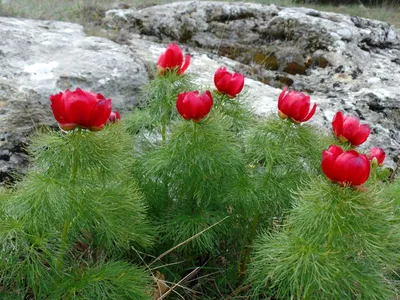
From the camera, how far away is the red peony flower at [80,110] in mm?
1161

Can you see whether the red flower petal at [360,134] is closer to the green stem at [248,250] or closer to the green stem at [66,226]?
the green stem at [248,250]

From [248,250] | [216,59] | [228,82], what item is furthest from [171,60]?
[216,59]

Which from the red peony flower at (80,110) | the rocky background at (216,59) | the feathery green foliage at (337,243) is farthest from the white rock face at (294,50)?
the red peony flower at (80,110)

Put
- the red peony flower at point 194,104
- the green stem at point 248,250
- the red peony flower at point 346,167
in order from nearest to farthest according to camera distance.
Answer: the red peony flower at point 346,167, the red peony flower at point 194,104, the green stem at point 248,250

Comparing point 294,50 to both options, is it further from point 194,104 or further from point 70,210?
point 70,210

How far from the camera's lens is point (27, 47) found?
249 centimetres

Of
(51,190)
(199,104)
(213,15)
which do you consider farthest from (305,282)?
(213,15)

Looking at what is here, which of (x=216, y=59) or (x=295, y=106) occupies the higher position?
(x=295, y=106)

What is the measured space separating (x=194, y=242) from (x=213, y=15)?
2.33 m

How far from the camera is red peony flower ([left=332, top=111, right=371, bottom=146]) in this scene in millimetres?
1495

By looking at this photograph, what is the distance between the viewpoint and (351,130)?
4.93 feet

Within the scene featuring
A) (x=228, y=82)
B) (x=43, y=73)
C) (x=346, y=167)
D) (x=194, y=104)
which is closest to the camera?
(x=346, y=167)

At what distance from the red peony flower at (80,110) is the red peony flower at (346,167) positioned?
60cm

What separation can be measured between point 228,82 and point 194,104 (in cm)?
29
